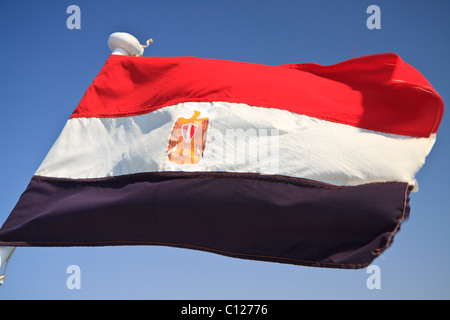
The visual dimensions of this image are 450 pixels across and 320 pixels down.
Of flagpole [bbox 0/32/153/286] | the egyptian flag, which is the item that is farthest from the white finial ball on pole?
the egyptian flag

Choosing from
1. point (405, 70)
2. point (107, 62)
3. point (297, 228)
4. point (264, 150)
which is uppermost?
point (107, 62)

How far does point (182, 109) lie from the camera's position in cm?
378

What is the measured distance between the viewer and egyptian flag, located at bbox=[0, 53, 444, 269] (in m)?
3.15

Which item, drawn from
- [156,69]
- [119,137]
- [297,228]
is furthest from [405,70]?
[119,137]

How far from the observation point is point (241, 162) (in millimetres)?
3395

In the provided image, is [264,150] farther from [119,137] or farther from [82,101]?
[82,101]

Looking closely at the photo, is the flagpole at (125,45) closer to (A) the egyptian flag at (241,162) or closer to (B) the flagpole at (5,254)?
(A) the egyptian flag at (241,162)

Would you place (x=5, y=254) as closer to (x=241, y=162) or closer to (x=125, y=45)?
(x=241, y=162)

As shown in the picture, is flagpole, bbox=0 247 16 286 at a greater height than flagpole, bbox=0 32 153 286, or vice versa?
flagpole, bbox=0 32 153 286

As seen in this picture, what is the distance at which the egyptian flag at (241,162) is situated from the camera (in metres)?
3.15

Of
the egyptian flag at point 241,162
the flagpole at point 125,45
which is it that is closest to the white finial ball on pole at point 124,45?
the flagpole at point 125,45

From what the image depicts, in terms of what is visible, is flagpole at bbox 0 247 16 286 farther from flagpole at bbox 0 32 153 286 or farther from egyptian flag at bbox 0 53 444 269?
flagpole at bbox 0 32 153 286

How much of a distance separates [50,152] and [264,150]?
178 centimetres

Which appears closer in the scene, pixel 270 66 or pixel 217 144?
pixel 217 144
